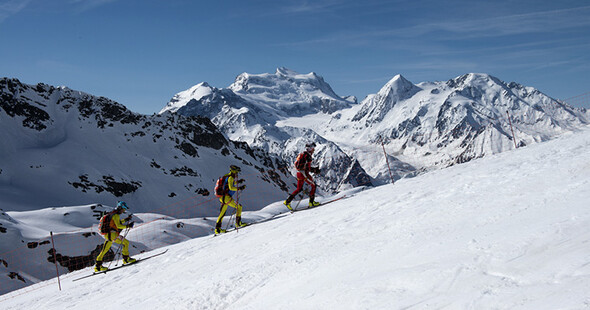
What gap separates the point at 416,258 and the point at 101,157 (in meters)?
85.5

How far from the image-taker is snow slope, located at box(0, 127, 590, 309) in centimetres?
491

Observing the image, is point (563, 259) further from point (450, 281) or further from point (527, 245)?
point (450, 281)

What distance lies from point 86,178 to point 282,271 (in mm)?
73214

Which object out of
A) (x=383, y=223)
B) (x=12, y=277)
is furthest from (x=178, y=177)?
(x=383, y=223)

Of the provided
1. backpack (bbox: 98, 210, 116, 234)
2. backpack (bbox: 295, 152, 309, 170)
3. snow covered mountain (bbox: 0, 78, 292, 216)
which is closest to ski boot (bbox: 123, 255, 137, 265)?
backpack (bbox: 98, 210, 116, 234)

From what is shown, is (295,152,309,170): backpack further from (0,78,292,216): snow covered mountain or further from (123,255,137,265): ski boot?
(0,78,292,216): snow covered mountain

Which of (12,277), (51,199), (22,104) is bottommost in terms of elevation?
(12,277)

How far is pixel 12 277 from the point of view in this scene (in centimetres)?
2247

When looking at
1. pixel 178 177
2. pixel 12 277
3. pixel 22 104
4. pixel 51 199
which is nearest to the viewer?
pixel 12 277

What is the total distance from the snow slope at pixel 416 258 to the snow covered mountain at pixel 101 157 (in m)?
48.1

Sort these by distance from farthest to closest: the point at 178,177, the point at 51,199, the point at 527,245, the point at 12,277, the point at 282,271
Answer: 1. the point at 178,177
2. the point at 51,199
3. the point at 12,277
4. the point at 282,271
5. the point at 527,245

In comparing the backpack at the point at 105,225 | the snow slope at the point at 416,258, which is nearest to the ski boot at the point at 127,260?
the backpack at the point at 105,225

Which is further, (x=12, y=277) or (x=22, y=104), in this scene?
(x=22, y=104)

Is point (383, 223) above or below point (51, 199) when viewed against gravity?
below
